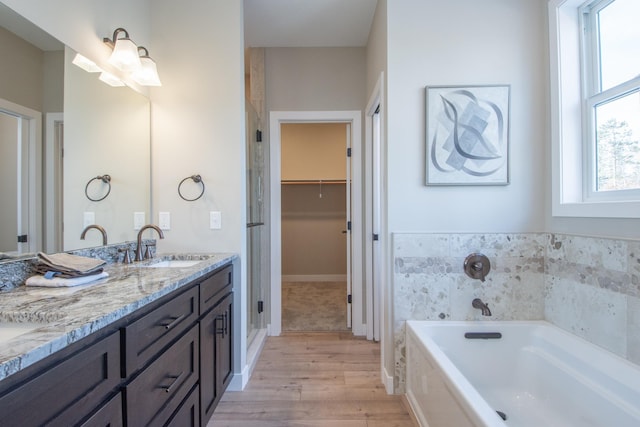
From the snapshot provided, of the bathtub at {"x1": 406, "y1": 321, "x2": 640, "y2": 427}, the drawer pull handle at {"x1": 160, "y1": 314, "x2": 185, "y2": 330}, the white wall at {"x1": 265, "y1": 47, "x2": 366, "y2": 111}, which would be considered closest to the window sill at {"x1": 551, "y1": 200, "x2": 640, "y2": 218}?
the bathtub at {"x1": 406, "y1": 321, "x2": 640, "y2": 427}

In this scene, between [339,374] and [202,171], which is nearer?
[202,171]

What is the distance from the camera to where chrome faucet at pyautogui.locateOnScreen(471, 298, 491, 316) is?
1.76 meters

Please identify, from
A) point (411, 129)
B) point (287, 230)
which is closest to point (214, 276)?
point (411, 129)

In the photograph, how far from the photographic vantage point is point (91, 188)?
1.54 metres

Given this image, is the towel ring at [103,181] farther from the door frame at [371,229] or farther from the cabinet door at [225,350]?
the door frame at [371,229]

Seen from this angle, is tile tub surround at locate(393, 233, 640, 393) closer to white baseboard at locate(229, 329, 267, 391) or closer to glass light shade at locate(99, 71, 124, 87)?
white baseboard at locate(229, 329, 267, 391)

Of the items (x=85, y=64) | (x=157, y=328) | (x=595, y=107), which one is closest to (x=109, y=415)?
(x=157, y=328)

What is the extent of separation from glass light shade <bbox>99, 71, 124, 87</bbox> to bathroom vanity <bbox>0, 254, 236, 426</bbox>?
1.09 metres

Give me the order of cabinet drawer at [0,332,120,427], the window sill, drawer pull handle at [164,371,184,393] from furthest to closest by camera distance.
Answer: the window sill, drawer pull handle at [164,371,184,393], cabinet drawer at [0,332,120,427]

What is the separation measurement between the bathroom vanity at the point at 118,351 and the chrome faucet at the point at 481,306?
5.26ft

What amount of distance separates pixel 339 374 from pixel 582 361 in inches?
56.3

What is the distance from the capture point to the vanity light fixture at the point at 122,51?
1618 millimetres

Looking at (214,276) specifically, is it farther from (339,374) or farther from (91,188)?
(339,374)

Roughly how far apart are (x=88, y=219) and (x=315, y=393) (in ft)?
5.68
